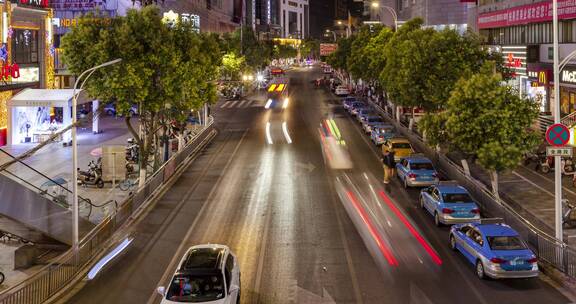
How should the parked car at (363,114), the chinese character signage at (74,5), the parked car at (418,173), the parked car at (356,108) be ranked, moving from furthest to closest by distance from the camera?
the parked car at (356,108) → the chinese character signage at (74,5) → the parked car at (363,114) → the parked car at (418,173)

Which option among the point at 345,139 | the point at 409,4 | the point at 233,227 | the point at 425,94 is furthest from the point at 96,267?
the point at 409,4

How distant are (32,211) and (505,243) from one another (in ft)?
49.0

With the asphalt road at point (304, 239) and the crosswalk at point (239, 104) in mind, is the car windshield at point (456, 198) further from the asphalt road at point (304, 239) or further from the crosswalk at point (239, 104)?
the crosswalk at point (239, 104)

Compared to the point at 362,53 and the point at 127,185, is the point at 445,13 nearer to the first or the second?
the point at 362,53

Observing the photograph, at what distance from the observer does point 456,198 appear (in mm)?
24500

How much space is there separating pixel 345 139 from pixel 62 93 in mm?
20305

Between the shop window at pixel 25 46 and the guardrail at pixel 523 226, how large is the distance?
3023cm

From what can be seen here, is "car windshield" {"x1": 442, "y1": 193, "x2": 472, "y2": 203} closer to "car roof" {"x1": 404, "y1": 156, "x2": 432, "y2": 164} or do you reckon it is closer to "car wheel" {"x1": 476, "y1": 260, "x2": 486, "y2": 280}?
"car wheel" {"x1": 476, "y1": 260, "x2": 486, "y2": 280}

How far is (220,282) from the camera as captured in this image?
15.3 metres

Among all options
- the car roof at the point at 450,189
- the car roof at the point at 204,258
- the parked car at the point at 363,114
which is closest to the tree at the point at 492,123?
the car roof at the point at 450,189

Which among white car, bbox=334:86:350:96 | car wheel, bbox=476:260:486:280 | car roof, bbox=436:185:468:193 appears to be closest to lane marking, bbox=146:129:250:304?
car wheel, bbox=476:260:486:280

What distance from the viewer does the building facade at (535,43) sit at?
39031 millimetres

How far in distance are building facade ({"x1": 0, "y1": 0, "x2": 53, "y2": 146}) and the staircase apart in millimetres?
21454

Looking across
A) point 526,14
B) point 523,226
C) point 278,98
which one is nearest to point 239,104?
point 278,98
